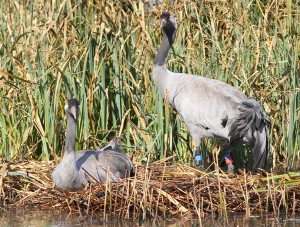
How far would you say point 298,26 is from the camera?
7.88m

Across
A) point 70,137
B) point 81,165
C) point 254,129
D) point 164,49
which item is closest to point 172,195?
point 81,165

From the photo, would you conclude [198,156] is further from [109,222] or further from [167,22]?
[109,222]

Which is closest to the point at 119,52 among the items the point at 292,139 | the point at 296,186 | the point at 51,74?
the point at 51,74

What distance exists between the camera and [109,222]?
18.8 feet

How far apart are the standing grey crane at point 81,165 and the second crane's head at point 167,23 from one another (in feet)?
4.50

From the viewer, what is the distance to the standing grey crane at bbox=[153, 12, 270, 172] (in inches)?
268

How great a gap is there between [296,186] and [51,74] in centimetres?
265

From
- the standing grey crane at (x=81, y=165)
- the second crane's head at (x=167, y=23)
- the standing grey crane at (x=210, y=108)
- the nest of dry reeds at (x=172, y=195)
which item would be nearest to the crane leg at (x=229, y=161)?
the standing grey crane at (x=210, y=108)

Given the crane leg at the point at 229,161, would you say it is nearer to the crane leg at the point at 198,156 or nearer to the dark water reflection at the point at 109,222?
the crane leg at the point at 198,156

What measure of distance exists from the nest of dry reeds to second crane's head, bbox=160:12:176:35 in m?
1.59

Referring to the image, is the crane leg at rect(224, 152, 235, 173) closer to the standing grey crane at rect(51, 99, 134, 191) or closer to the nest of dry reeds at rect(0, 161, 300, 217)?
the nest of dry reeds at rect(0, 161, 300, 217)

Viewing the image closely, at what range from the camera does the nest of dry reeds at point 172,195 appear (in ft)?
19.1

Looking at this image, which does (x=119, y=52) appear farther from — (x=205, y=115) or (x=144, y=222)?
(x=144, y=222)

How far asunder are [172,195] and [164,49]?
1880 mm
